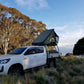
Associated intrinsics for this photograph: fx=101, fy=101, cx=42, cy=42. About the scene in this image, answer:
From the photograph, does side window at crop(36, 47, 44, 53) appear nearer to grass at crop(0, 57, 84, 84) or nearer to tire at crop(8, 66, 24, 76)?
grass at crop(0, 57, 84, 84)

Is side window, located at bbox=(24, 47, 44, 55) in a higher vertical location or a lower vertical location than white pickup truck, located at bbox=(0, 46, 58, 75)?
higher

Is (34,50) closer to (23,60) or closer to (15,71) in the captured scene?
(23,60)

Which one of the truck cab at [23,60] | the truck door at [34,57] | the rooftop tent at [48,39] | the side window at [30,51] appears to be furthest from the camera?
the rooftop tent at [48,39]

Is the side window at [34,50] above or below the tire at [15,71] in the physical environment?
above

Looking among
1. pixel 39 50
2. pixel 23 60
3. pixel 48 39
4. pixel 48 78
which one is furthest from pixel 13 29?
pixel 48 78

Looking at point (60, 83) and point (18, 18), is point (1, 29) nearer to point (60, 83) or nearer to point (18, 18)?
point (18, 18)

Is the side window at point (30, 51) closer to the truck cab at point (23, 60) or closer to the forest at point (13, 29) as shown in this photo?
the truck cab at point (23, 60)

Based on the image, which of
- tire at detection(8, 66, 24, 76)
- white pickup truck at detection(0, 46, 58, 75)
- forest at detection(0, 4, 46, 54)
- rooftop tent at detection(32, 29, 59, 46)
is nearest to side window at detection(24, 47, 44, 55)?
white pickup truck at detection(0, 46, 58, 75)

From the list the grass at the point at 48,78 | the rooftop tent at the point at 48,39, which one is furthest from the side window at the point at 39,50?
the rooftop tent at the point at 48,39

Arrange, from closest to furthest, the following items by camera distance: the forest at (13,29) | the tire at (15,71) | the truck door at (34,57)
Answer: the tire at (15,71) < the truck door at (34,57) < the forest at (13,29)

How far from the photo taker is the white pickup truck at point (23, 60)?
16.0ft

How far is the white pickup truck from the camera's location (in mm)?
4891

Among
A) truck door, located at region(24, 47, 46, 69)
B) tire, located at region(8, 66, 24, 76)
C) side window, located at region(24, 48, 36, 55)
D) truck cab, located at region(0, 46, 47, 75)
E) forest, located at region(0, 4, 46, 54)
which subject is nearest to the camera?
truck cab, located at region(0, 46, 47, 75)

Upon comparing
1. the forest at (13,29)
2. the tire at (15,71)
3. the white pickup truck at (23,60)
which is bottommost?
the tire at (15,71)
